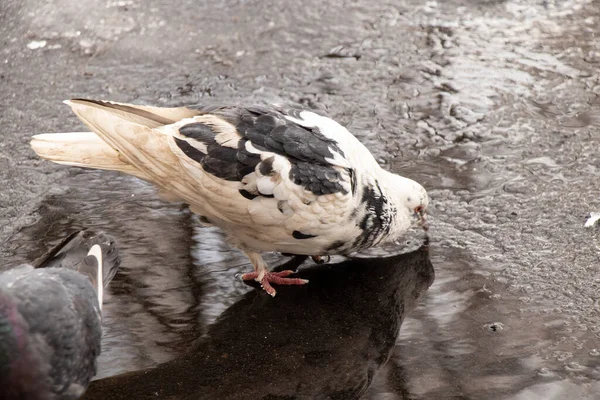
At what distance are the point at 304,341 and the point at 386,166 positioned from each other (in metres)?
1.56

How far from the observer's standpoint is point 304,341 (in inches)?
154

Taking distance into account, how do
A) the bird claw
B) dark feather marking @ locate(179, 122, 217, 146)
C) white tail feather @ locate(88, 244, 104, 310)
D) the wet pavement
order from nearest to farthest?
1. white tail feather @ locate(88, 244, 104, 310)
2. the wet pavement
3. dark feather marking @ locate(179, 122, 217, 146)
4. the bird claw

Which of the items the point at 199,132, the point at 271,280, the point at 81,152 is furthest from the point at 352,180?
the point at 81,152

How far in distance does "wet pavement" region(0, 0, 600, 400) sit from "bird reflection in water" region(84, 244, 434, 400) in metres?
0.01

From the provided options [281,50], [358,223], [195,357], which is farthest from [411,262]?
[281,50]

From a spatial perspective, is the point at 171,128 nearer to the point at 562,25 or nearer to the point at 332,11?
the point at 332,11

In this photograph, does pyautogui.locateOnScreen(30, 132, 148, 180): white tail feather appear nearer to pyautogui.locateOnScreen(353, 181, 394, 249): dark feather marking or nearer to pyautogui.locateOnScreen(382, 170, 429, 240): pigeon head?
pyautogui.locateOnScreen(353, 181, 394, 249): dark feather marking

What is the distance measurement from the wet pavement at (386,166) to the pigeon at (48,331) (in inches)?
16.0

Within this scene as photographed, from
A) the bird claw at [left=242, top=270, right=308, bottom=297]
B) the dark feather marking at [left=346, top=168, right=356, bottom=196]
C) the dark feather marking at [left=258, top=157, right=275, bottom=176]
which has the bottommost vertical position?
the bird claw at [left=242, top=270, right=308, bottom=297]

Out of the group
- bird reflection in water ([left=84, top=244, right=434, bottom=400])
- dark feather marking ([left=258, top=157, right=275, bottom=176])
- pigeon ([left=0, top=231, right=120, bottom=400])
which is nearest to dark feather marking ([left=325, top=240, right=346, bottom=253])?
bird reflection in water ([left=84, top=244, right=434, bottom=400])

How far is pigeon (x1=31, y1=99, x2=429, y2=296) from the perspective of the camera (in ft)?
12.9

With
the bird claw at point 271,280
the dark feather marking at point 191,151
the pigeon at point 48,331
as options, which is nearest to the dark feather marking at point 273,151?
the dark feather marking at point 191,151

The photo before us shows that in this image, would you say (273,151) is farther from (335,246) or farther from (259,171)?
(335,246)

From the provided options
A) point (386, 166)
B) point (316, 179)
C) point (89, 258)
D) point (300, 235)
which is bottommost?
point (386, 166)
